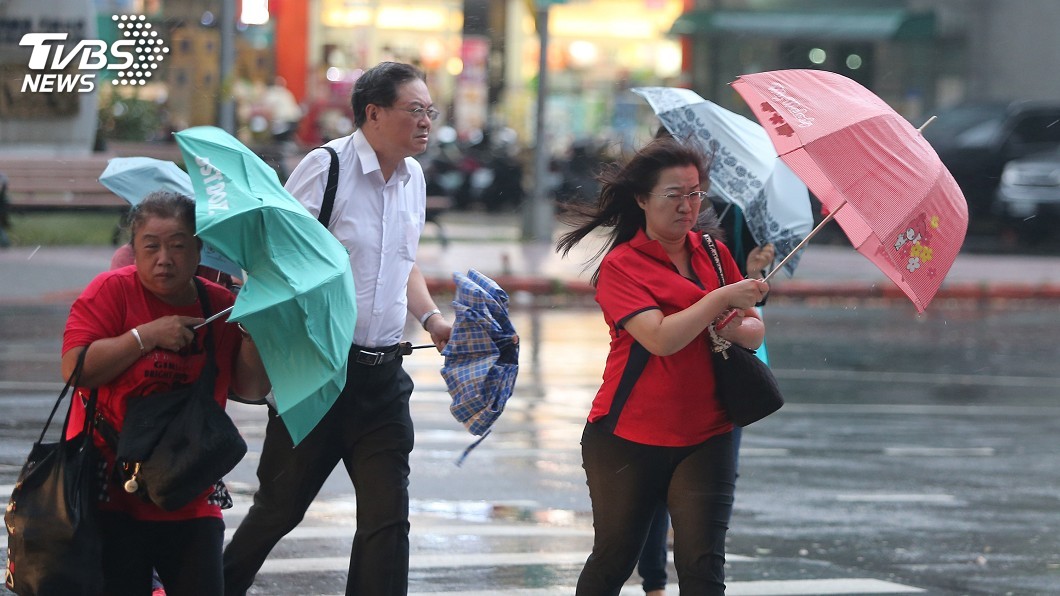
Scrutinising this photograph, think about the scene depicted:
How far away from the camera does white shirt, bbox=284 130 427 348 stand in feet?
17.0

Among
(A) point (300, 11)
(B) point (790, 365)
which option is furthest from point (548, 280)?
(A) point (300, 11)

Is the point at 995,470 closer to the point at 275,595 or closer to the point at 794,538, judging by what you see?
the point at 794,538

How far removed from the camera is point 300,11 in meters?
42.7

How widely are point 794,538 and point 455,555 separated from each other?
1701mm

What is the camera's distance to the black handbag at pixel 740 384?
490 cm

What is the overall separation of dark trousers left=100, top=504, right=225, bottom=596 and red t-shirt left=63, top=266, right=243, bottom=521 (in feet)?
→ 0.10

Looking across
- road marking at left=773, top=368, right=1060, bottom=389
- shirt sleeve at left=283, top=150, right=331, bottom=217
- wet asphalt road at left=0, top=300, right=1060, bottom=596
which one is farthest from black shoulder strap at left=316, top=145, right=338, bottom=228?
road marking at left=773, top=368, right=1060, bottom=389

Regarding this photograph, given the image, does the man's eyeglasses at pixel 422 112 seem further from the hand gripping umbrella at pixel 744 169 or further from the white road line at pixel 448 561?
the white road line at pixel 448 561

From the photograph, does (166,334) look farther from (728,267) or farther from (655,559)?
(655,559)

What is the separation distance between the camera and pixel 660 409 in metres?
4.90

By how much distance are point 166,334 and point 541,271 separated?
14385mm

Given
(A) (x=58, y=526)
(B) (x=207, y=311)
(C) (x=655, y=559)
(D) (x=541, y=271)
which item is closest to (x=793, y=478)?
(C) (x=655, y=559)

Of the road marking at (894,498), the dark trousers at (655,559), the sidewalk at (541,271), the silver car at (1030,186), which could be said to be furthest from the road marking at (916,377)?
the silver car at (1030,186)

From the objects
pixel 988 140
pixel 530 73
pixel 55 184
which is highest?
pixel 530 73
